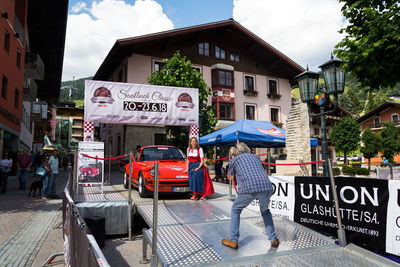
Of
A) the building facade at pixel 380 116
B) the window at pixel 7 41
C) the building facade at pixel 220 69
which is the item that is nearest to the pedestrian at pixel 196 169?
the building facade at pixel 220 69

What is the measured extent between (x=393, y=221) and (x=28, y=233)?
7.52m

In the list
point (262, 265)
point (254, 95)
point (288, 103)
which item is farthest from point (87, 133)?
point (288, 103)

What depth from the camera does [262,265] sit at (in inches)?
143

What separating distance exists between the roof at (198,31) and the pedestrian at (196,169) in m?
17.6

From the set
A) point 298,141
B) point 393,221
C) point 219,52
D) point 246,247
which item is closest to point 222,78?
point 219,52

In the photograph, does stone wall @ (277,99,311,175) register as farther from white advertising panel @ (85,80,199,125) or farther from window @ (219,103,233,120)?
window @ (219,103,233,120)

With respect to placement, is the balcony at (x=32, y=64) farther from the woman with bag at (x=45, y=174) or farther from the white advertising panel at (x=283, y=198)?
the white advertising panel at (x=283, y=198)

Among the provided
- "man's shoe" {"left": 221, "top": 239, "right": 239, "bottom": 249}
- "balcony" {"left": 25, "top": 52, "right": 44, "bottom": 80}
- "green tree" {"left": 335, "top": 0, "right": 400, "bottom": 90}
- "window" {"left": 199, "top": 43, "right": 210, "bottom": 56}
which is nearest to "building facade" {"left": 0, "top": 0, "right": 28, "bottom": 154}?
"balcony" {"left": 25, "top": 52, "right": 44, "bottom": 80}

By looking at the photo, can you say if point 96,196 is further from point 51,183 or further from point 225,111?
point 225,111

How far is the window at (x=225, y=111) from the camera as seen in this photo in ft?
89.6

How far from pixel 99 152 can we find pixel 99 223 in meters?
3.93

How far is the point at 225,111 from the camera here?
90.4 ft

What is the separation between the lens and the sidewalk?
4879 mm

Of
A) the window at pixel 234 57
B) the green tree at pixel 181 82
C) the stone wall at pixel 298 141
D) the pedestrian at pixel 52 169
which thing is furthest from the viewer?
the window at pixel 234 57
